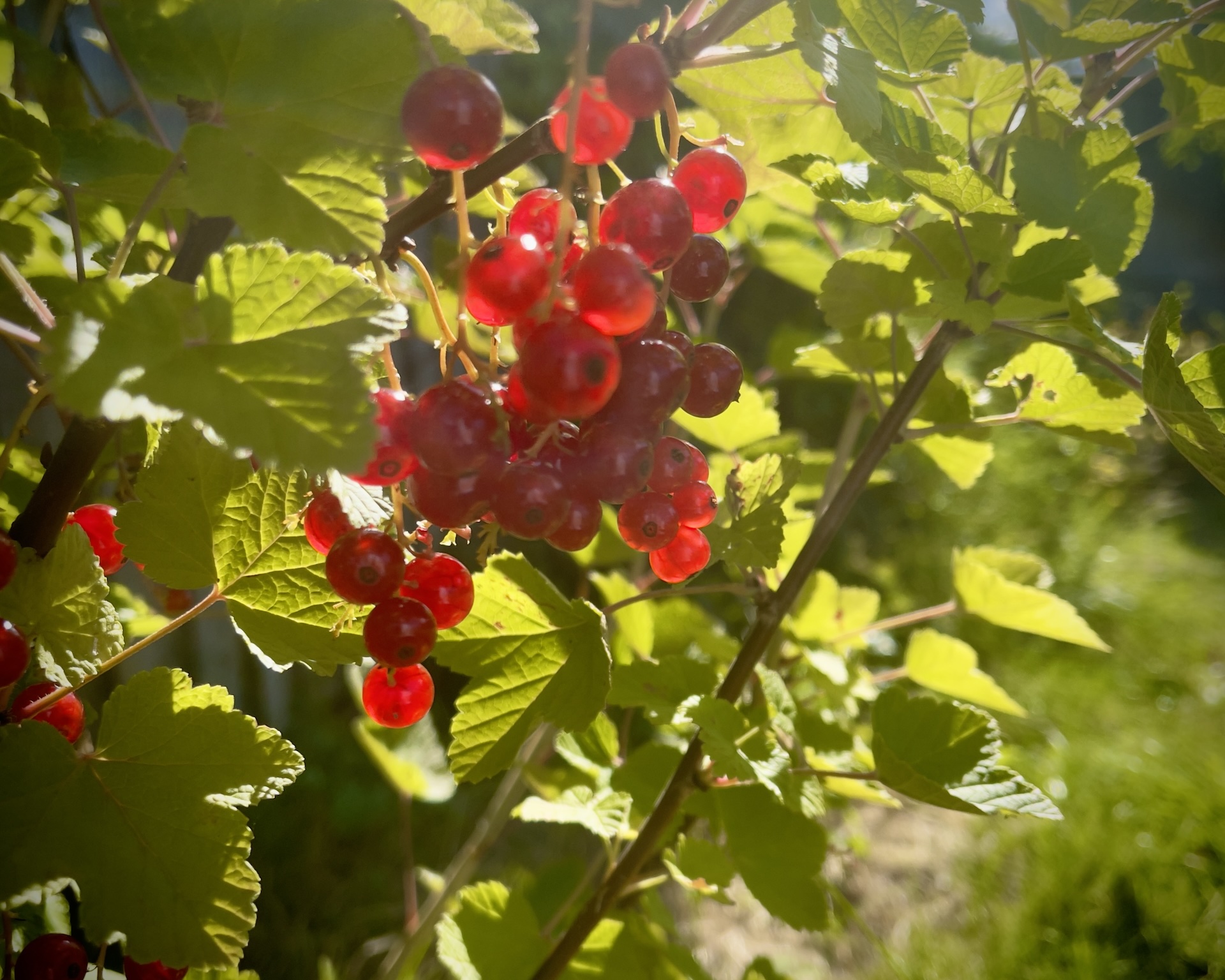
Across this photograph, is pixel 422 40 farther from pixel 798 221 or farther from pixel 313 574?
pixel 798 221

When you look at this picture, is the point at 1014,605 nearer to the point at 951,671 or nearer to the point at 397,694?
the point at 951,671

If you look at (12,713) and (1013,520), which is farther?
(1013,520)

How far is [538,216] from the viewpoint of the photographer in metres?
0.34

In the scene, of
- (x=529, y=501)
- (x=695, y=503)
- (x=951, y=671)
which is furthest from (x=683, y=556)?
(x=951, y=671)

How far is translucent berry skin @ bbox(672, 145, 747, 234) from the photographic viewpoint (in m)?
0.34

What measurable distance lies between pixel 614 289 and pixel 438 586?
16cm

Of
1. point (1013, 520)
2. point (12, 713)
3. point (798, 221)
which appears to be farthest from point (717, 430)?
point (1013, 520)

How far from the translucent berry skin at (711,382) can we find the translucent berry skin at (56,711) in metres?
0.33

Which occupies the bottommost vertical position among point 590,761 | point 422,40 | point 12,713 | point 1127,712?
point 1127,712

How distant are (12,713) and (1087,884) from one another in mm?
1999

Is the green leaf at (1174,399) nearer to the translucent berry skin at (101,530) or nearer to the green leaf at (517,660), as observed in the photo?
the green leaf at (517,660)

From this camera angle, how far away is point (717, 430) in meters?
0.71

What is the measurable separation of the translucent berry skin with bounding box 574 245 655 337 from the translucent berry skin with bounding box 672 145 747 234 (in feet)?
0.27

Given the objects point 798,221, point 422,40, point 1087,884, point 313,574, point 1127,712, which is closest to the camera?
point 422,40
